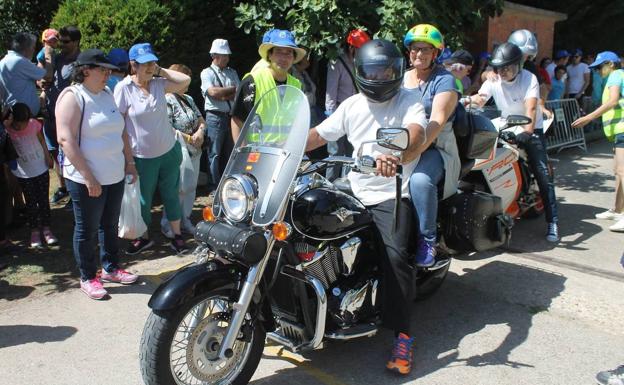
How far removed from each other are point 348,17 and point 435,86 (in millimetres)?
3025

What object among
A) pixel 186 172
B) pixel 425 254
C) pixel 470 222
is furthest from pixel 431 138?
pixel 186 172

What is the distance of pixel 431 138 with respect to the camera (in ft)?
12.3

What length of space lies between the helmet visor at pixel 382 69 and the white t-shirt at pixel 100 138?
203cm

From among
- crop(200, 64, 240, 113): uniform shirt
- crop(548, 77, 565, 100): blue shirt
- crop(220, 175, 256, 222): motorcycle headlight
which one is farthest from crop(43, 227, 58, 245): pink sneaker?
crop(548, 77, 565, 100): blue shirt

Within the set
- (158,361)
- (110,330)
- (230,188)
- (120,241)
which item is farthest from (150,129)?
(158,361)

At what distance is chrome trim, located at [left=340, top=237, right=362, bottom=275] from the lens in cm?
352

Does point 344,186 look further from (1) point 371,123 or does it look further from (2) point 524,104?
(2) point 524,104

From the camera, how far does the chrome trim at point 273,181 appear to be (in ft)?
10.1

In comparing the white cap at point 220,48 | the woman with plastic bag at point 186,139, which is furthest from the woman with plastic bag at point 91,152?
the white cap at point 220,48

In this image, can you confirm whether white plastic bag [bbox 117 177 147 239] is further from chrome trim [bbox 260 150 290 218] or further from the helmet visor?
the helmet visor

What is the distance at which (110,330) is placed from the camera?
4105mm

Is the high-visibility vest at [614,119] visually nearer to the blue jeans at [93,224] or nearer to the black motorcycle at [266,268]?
the black motorcycle at [266,268]

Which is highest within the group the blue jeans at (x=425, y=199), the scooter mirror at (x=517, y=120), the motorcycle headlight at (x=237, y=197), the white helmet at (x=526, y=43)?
the white helmet at (x=526, y=43)

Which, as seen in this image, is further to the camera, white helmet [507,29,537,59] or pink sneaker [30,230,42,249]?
white helmet [507,29,537,59]
